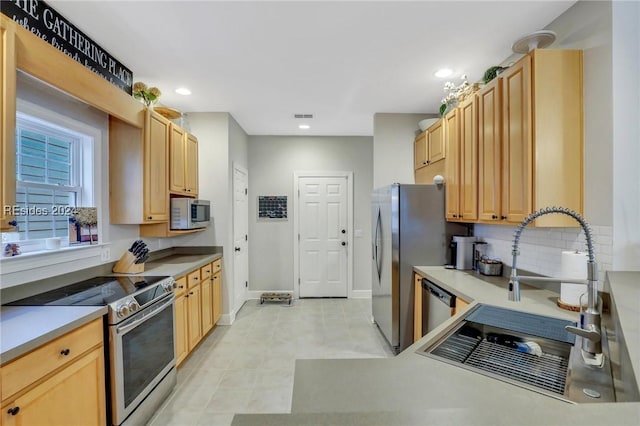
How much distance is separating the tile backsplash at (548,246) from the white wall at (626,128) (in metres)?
0.07

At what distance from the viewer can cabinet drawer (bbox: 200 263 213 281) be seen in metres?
3.15

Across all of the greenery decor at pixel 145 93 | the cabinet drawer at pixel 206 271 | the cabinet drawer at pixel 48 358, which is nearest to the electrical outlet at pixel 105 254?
the cabinet drawer at pixel 206 271

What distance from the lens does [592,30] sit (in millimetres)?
1701

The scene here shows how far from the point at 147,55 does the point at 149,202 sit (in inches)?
47.8

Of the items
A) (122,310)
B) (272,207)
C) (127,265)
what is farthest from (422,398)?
(272,207)

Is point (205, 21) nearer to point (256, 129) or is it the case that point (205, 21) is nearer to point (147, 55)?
point (147, 55)

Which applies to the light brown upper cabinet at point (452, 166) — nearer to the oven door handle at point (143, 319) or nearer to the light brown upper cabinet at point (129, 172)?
the oven door handle at point (143, 319)

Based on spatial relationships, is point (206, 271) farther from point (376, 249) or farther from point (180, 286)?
point (376, 249)

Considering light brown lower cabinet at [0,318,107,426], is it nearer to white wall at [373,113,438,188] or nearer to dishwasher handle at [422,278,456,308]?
dishwasher handle at [422,278,456,308]

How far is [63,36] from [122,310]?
182 cm

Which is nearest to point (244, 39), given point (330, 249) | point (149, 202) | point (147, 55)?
point (147, 55)

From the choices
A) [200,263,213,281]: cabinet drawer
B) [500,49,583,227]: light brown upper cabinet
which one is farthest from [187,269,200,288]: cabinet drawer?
[500,49,583,227]: light brown upper cabinet

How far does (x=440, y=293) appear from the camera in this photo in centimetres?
241

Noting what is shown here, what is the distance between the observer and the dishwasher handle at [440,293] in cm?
221
